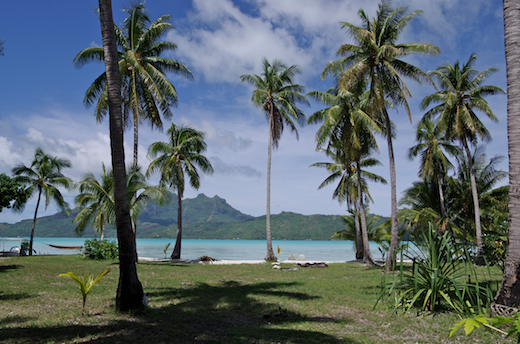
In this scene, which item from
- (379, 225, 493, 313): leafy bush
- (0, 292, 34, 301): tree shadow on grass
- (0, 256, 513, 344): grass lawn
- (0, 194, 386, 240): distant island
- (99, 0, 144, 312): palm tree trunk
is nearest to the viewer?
(0, 256, 513, 344): grass lawn

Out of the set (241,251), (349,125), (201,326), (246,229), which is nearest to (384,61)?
(349,125)

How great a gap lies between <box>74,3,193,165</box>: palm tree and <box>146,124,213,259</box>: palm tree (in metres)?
3.01

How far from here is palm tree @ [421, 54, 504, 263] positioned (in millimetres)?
19297

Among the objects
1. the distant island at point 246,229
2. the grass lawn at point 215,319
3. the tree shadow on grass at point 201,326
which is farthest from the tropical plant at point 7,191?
the distant island at point 246,229

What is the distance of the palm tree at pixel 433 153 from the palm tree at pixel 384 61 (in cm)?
955

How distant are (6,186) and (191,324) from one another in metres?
21.2

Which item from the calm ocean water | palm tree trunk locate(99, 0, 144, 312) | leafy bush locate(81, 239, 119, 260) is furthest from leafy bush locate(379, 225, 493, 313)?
the calm ocean water

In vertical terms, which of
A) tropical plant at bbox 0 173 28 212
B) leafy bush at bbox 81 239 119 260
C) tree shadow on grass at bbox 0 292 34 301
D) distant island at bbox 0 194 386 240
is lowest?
distant island at bbox 0 194 386 240

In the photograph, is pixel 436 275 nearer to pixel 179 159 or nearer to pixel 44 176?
pixel 179 159

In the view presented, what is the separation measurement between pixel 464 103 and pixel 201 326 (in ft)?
70.5

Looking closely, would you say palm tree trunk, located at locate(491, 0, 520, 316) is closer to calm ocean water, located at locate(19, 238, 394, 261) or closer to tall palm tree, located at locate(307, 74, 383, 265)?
tall palm tree, located at locate(307, 74, 383, 265)

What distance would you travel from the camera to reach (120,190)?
6609mm

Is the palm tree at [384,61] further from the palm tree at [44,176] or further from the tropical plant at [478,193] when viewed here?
the palm tree at [44,176]

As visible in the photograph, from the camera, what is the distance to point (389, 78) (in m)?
15.9
